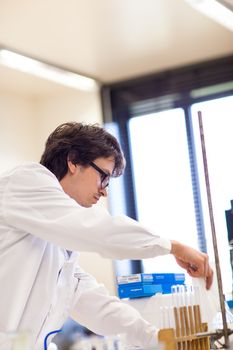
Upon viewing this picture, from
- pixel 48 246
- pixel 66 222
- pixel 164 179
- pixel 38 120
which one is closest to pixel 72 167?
pixel 48 246

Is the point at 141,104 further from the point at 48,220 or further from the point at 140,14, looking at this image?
the point at 48,220

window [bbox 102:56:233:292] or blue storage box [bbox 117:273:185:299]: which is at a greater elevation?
window [bbox 102:56:233:292]

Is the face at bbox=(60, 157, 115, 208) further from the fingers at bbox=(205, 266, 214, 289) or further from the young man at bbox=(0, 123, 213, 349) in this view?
the fingers at bbox=(205, 266, 214, 289)

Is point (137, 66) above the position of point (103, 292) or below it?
above

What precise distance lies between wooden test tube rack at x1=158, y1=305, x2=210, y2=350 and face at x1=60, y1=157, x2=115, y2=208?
1.96ft

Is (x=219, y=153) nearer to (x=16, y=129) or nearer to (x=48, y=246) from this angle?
(x=16, y=129)

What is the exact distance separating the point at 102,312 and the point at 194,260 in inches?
24.9

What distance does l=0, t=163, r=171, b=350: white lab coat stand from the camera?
1.92 m

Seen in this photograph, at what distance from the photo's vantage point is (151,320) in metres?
2.66

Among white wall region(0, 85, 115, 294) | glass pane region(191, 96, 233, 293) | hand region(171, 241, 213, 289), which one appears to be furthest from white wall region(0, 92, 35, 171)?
hand region(171, 241, 213, 289)

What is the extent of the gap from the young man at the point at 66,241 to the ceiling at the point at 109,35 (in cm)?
184

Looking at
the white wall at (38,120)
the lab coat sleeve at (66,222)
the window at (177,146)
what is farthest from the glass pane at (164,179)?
the lab coat sleeve at (66,222)

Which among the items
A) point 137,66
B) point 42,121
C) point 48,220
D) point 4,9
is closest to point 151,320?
point 48,220

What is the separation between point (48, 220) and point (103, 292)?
21.6 inches
